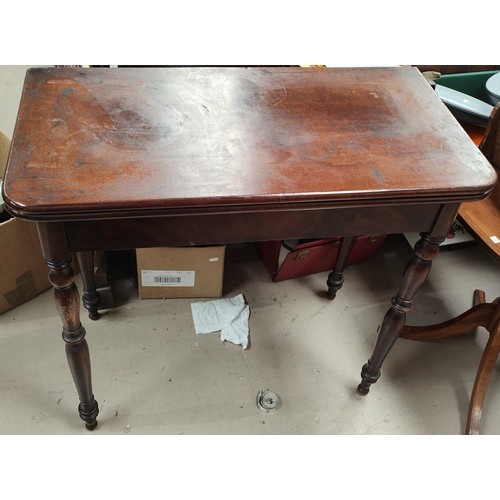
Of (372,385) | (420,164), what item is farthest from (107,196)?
(372,385)

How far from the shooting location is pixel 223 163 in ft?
3.73

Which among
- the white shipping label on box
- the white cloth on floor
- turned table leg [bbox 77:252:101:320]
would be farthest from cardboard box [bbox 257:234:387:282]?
turned table leg [bbox 77:252:101:320]

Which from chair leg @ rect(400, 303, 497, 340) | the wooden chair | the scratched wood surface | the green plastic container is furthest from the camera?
the green plastic container

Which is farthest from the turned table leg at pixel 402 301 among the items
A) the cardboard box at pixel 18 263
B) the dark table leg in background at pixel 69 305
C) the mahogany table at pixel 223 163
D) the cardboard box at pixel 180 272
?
the cardboard box at pixel 18 263

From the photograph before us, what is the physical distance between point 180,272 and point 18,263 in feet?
1.67

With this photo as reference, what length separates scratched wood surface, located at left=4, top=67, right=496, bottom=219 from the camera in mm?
1064

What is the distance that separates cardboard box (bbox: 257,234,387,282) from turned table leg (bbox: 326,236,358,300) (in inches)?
2.5

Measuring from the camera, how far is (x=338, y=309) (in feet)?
6.32

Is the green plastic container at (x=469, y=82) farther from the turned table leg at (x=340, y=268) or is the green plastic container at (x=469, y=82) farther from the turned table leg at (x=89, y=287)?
the turned table leg at (x=89, y=287)

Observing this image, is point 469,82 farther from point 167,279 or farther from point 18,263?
point 18,263

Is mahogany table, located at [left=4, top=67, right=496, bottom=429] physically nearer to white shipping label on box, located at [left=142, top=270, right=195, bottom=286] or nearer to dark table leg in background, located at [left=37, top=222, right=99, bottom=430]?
dark table leg in background, located at [left=37, top=222, right=99, bottom=430]

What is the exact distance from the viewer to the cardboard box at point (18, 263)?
163 centimetres

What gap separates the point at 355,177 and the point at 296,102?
1.00 ft

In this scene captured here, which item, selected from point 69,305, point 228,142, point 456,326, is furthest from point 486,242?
point 69,305
